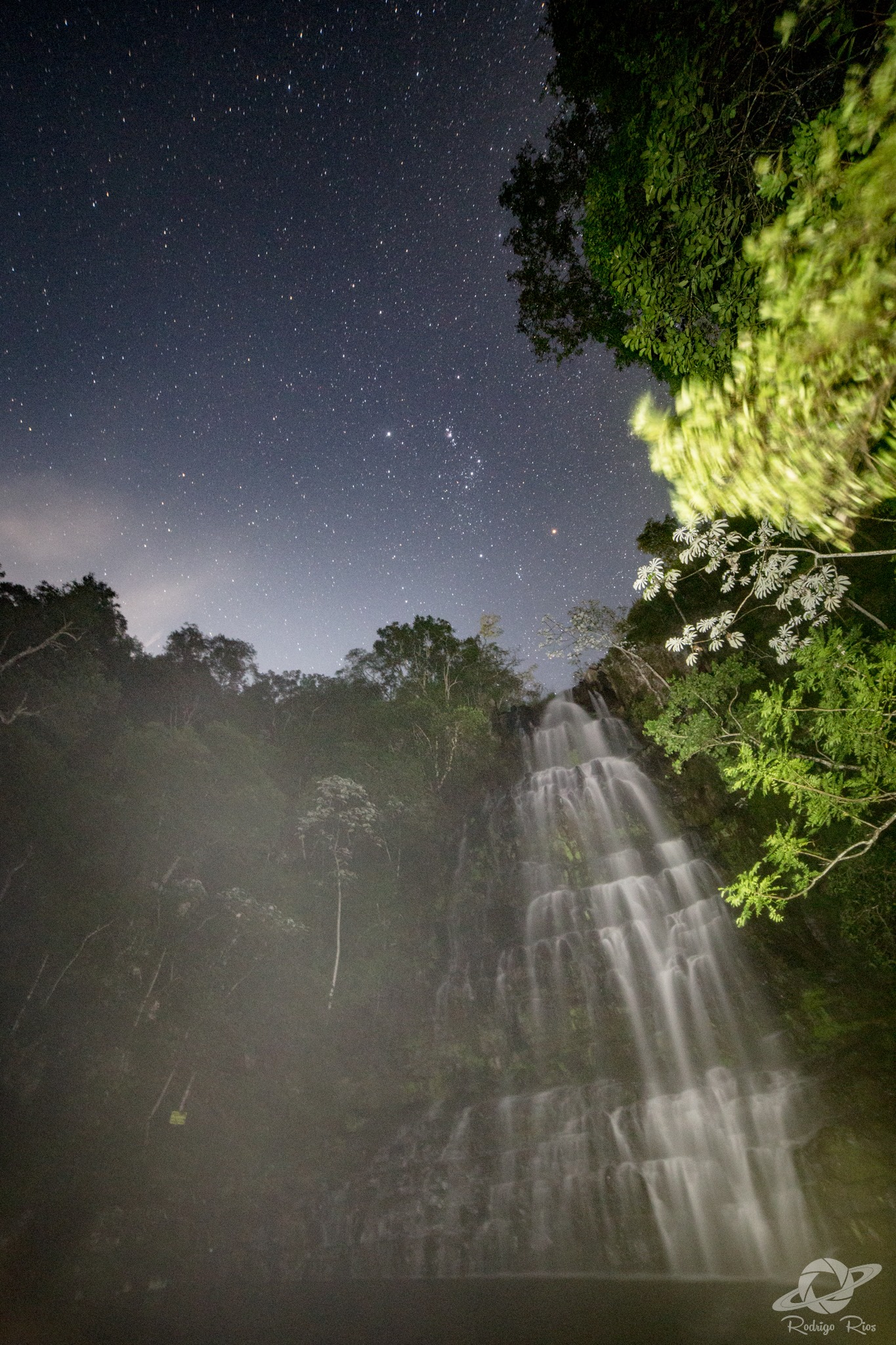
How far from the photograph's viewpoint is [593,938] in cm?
1859

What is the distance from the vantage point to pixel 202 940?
74.8 ft

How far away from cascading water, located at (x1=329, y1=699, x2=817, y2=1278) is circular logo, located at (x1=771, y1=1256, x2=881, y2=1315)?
0.35 meters

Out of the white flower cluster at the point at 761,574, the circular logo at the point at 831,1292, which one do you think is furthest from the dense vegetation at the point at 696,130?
the circular logo at the point at 831,1292

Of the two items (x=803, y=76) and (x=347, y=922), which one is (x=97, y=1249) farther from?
(x=803, y=76)

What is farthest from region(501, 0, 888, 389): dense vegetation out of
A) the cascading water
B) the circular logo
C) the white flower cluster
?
the cascading water

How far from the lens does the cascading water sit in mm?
11492

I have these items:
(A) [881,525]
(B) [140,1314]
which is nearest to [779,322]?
(A) [881,525]

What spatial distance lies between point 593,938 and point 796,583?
16.9m

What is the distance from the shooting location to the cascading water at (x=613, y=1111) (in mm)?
11492

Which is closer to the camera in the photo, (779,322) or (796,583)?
(779,322)

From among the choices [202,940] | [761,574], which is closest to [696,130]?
[761,574]

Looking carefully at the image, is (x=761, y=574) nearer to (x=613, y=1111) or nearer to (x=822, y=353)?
(x=822, y=353)

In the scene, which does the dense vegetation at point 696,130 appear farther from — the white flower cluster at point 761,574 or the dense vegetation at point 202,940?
the dense vegetation at point 202,940

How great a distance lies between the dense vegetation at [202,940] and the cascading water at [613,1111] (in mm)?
2829
